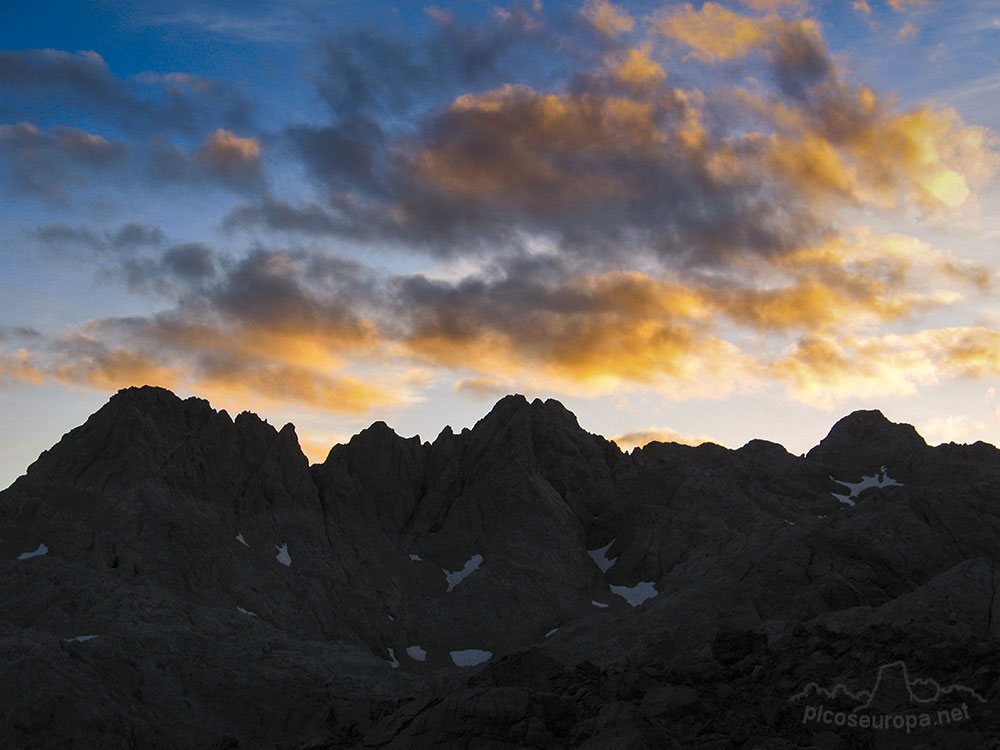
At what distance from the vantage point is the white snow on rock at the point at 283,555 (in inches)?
5167

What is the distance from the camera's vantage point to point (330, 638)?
122m

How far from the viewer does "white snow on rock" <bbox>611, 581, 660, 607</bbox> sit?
452ft

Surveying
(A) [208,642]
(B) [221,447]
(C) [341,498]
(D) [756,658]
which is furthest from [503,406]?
(D) [756,658]

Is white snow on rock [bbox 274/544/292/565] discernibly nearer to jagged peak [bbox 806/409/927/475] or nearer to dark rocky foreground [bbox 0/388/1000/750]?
dark rocky foreground [bbox 0/388/1000/750]

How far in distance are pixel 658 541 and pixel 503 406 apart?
4222 centimetres

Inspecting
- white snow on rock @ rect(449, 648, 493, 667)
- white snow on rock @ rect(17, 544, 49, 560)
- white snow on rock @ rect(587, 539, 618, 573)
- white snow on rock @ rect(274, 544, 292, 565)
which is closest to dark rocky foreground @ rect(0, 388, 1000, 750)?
white snow on rock @ rect(274, 544, 292, 565)

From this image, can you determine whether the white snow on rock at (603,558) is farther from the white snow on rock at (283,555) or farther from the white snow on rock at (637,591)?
the white snow on rock at (283,555)

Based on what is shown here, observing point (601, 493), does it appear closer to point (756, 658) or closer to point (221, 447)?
point (221, 447)

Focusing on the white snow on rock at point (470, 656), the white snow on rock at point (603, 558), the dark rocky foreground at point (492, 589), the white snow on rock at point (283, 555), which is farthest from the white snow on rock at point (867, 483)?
the white snow on rock at point (283, 555)

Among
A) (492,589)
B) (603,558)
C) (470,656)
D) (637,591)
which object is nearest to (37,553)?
(470,656)

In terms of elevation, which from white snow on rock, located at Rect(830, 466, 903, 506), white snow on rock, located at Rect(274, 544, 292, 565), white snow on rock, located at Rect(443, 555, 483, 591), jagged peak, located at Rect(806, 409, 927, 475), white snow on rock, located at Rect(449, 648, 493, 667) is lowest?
white snow on rock, located at Rect(449, 648, 493, 667)

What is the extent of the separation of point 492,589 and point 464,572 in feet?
28.5

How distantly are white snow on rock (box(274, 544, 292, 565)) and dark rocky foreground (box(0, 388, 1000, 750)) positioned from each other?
421 millimetres

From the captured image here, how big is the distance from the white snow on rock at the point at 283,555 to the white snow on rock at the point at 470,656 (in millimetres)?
25152
